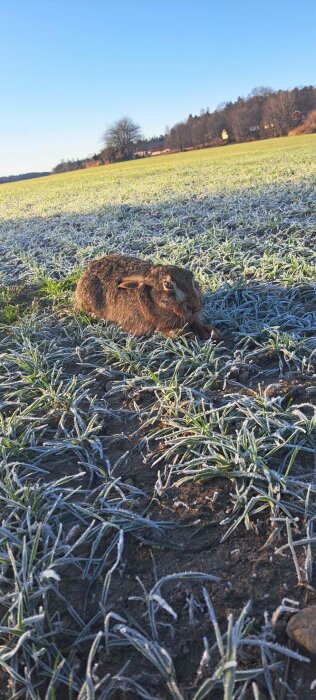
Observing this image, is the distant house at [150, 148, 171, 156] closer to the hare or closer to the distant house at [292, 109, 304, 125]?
the distant house at [292, 109, 304, 125]

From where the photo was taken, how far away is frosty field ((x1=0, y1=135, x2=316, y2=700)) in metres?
1.69

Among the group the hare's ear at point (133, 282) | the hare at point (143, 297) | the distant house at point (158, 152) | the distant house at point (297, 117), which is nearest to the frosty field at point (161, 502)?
the hare at point (143, 297)

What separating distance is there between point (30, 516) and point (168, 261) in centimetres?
506

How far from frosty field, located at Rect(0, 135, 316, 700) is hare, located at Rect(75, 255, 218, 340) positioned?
23cm

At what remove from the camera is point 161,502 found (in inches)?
98.8

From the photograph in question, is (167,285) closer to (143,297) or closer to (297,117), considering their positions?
(143,297)

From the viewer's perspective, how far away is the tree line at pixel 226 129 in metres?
74.5

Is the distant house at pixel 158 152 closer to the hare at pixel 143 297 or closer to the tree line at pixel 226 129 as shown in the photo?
the tree line at pixel 226 129

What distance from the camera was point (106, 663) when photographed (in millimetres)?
1736

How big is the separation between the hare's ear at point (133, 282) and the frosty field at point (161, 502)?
0.55m

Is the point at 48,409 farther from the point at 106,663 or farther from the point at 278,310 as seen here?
the point at 278,310

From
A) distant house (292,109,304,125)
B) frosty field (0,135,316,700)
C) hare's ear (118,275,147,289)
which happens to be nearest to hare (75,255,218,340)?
hare's ear (118,275,147,289)

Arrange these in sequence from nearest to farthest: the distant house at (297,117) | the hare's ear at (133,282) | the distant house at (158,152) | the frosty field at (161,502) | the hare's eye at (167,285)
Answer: the frosty field at (161,502), the hare's eye at (167,285), the hare's ear at (133,282), the distant house at (158,152), the distant house at (297,117)

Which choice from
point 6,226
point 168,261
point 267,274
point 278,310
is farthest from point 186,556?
point 6,226
